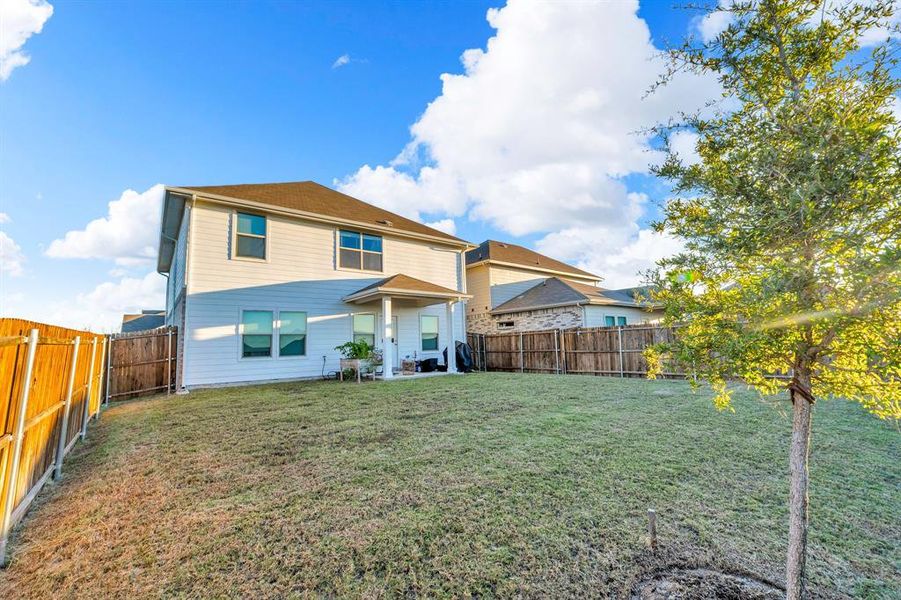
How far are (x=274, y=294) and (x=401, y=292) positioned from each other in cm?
378

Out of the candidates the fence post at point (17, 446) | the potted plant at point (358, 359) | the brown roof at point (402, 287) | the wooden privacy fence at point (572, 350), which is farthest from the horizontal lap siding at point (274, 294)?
the fence post at point (17, 446)

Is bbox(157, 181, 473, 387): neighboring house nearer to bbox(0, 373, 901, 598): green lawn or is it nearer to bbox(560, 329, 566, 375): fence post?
bbox(560, 329, 566, 375): fence post

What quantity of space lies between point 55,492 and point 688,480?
6090 millimetres

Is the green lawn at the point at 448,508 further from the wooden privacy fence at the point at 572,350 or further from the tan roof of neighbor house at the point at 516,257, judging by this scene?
the tan roof of neighbor house at the point at 516,257

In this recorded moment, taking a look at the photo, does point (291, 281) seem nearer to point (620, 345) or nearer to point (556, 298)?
point (620, 345)

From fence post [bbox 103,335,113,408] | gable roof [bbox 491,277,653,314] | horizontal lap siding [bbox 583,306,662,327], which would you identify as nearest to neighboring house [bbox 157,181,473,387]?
fence post [bbox 103,335,113,408]

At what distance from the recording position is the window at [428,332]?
1421 centimetres

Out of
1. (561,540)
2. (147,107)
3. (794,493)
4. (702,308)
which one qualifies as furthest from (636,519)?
(147,107)

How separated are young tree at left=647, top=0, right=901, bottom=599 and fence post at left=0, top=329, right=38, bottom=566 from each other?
14.4ft

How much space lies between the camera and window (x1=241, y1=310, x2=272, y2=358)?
10578 mm

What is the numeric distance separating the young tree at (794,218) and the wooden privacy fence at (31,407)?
419 cm

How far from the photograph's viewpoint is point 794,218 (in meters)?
1.67

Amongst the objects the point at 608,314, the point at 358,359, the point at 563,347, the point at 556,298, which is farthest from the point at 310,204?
the point at 608,314

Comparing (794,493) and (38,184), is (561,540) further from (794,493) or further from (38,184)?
(38,184)
